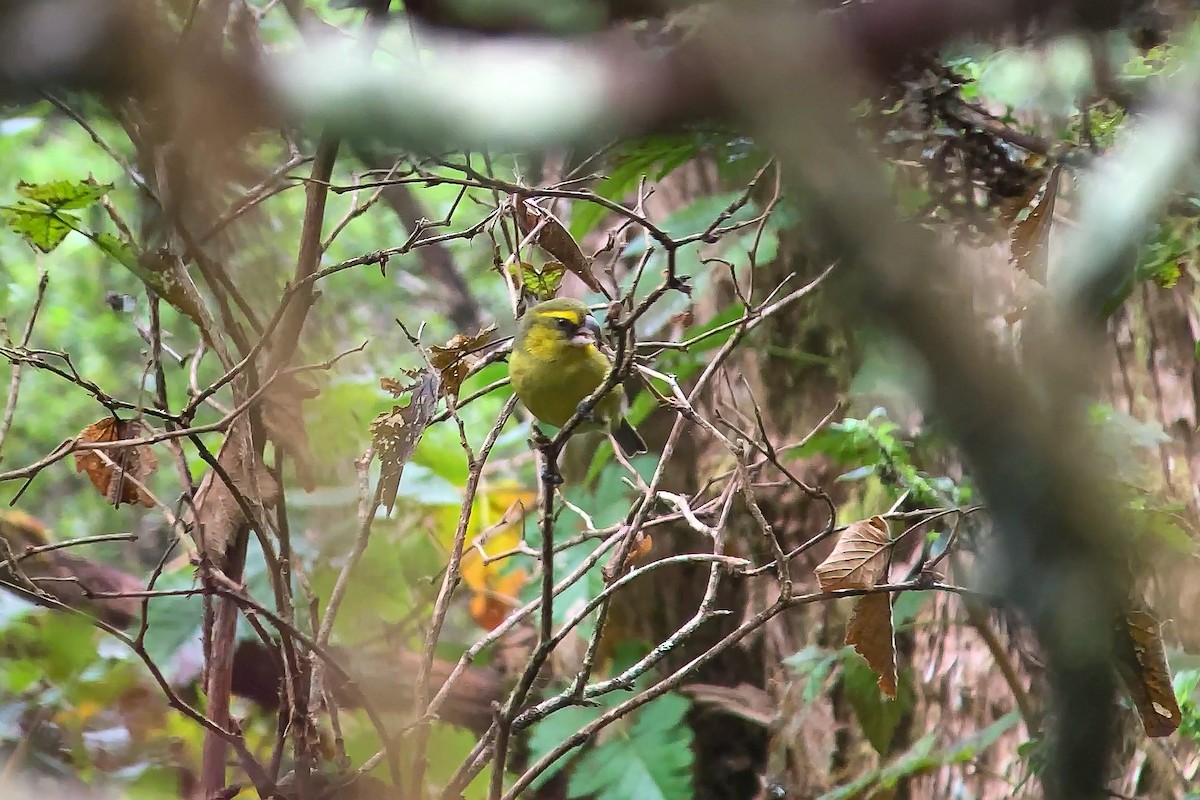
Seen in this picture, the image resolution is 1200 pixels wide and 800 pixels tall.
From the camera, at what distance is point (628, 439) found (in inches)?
61.8

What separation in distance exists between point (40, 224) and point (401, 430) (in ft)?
1.20

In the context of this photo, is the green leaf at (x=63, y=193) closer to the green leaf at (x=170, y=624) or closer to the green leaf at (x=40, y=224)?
the green leaf at (x=40, y=224)

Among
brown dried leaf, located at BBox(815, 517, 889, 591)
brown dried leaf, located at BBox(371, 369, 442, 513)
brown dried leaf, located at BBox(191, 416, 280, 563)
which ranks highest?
brown dried leaf, located at BBox(191, 416, 280, 563)

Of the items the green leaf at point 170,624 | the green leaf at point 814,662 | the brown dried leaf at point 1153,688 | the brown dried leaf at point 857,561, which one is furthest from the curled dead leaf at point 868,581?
the green leaf at point 170,624

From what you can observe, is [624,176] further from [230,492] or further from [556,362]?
[230,492]

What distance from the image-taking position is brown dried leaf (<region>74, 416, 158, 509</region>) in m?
0.99

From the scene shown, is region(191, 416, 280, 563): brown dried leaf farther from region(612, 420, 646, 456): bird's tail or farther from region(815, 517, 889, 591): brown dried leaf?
region(612, 420, 646, 456): bird's tail

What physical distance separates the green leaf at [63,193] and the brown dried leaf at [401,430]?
0.31 meters

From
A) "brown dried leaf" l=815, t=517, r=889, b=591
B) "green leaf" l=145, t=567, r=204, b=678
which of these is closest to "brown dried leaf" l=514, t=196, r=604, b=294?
"brown dried leaf" l=815, t=517, r=889, b=591

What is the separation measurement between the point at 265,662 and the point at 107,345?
1.44 m

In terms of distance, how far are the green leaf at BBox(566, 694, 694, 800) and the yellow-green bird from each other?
0.52 metres

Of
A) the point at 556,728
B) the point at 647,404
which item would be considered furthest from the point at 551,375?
the point at 556,728

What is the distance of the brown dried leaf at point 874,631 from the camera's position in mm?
925

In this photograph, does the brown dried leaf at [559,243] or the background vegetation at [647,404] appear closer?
the background vegetation at [647,404]
